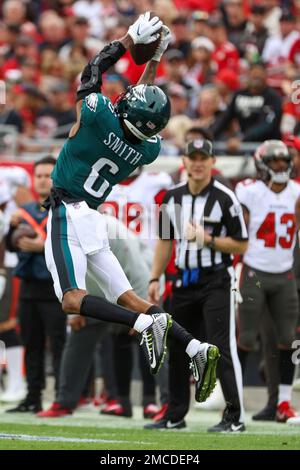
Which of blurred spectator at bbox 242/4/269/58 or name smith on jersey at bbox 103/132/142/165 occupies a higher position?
blurred spectator at bbox 242/4/269/58

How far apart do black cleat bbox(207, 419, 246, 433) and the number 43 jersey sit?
142cm

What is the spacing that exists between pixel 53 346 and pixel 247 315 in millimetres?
1640

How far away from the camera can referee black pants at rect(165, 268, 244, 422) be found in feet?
26.5

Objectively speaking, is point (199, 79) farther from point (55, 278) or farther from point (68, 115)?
point (55, 278)

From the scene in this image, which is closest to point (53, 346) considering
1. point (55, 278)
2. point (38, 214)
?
point (38, 214)

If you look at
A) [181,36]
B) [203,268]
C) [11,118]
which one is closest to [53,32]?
[181,36]

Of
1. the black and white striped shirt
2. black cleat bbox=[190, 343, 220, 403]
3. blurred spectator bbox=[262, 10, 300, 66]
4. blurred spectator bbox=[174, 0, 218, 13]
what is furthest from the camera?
blurred spectator bbox=[174, 0, 218, 13]

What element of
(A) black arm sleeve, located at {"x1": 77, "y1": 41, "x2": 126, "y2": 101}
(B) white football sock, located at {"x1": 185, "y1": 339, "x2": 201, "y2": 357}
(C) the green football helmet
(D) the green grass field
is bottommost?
(D) the green grass field

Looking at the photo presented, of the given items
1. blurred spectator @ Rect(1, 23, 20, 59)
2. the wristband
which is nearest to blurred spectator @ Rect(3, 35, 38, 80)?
blurred spectator @ Rect(1, 23, 20, 59)

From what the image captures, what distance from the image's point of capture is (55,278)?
7199mm

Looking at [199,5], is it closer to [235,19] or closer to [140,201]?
[235,19]

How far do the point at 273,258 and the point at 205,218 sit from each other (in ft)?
3.08

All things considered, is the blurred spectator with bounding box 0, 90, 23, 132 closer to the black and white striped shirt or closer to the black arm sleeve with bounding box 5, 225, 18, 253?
the black arm sleeve with bounding box 5, 225, 18, 253

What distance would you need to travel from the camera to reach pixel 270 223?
902cm
